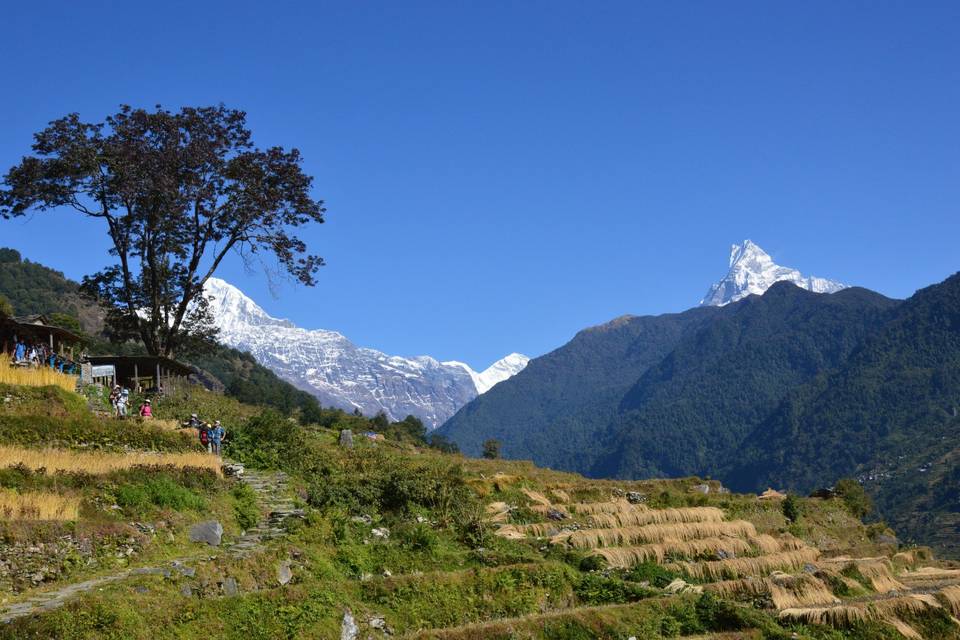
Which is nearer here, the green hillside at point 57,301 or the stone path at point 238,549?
the stone path at point 238,549

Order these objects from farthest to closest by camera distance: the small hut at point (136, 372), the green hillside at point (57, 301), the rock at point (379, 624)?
the green hillside at point (57, 301) < the small hut at point (136, 372) < the rock at point (379, 624)

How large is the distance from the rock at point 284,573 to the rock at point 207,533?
243cm

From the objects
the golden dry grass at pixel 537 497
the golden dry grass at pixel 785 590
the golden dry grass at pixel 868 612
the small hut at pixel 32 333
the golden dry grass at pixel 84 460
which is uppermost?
the small hut at pixel 32 333

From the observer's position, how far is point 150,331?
43.0 metres

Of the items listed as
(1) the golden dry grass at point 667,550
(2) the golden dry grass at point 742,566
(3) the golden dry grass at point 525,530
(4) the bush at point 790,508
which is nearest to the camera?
(1) the golden dry grass at point 667,550

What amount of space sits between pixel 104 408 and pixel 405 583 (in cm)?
1742

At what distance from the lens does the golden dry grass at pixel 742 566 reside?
24.8 meters

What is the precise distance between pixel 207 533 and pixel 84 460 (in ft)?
14.2

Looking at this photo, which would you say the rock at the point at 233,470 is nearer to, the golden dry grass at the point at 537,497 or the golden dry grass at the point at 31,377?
the golden dry grass at the point at 31,377

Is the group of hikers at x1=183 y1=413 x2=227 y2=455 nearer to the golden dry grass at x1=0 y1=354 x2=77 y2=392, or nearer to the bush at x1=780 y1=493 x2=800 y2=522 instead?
Result: the golden dry grass at x1=0 y1=354 x2=77 y2=392

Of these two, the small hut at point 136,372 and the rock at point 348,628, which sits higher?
the small hut at point 136,372

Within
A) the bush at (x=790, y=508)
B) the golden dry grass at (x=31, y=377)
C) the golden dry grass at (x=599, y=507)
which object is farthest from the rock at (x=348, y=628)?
the bush at (x=790, y=508)

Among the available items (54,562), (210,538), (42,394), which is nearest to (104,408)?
(42,394)

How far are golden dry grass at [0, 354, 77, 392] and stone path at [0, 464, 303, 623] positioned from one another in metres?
7.75
